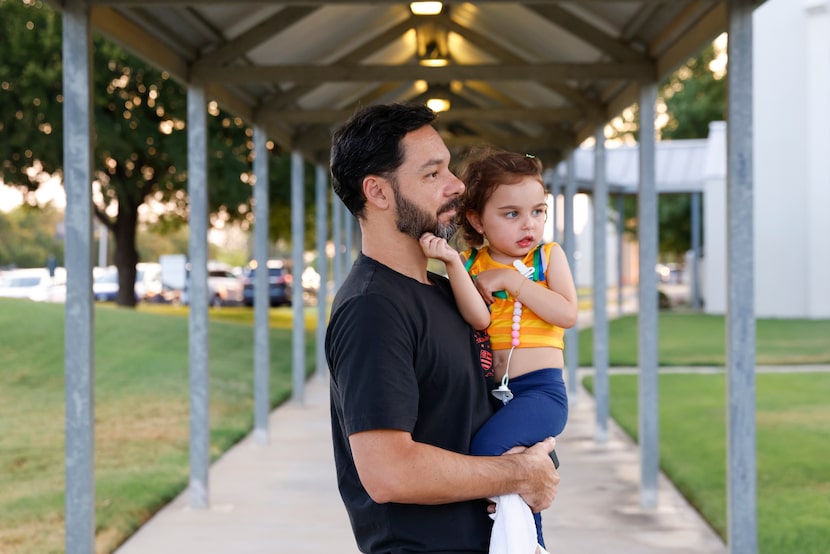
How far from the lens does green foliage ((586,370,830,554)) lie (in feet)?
25.0

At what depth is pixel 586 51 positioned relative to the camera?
9.86 meters

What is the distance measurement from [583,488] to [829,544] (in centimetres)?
221

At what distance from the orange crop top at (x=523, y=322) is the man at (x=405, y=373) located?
0.70 ft

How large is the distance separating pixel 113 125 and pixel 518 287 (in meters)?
23.6

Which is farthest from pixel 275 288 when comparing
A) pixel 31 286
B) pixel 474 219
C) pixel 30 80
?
pixel 474 219

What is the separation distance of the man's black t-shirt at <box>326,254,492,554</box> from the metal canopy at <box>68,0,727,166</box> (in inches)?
130

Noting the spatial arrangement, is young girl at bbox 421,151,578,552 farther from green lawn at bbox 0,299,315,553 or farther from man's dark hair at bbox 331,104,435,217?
green lawn at bbox 0,299,315,553

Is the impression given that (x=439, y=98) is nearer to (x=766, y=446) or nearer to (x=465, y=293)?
(x=766, y=446)

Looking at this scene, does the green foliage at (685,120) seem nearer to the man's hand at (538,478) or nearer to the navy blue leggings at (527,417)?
the navy blue leggings at (527,417)

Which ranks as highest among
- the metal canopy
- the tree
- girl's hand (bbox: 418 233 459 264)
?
the tree

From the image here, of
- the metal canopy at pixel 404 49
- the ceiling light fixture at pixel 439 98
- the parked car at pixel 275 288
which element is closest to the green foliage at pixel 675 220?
the parked car at pixel 275 288

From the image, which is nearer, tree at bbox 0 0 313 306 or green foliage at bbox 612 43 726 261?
tree at bbox 0 0 313 306

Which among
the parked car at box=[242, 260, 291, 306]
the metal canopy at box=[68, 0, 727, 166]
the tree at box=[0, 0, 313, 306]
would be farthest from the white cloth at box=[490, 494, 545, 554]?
the parked car at box=[242, 260, 291, 306]

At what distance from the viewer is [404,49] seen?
1282cm
